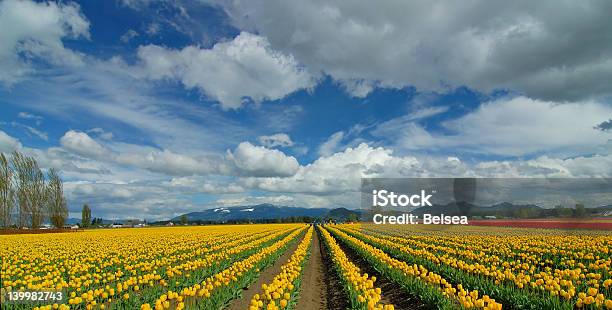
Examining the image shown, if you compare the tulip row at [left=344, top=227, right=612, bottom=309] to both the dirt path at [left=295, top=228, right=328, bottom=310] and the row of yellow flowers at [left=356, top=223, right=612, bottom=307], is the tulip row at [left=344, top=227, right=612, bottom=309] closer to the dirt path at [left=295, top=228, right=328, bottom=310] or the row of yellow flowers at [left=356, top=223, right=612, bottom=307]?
the row of yellow flowers at [left=356, top=223, right=612, bottom=307]

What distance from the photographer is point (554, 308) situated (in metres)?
8.18

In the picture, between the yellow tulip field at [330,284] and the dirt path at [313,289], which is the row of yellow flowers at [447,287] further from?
the dirt path at [313,289]

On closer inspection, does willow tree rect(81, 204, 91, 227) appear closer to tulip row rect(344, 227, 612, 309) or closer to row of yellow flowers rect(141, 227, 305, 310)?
row of yellow flowers rect(141, 227, 305, 310)

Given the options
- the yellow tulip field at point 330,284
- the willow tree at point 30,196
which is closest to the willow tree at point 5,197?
the willow tree at point 30,196

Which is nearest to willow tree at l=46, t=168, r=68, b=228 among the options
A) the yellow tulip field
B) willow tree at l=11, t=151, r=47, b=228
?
willow tree at l=11, t=151, r=47, b=228

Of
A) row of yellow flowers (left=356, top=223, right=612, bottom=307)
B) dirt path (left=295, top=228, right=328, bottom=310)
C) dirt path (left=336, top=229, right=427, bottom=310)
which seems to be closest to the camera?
row of yellow flowers (left=356, top=223, right=612, bottom=307)

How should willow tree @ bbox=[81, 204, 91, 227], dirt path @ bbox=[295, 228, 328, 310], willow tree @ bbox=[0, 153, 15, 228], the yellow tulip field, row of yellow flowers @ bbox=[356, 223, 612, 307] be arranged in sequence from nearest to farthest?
row of yellow flowers @ bbox=[356, 223, 612, 307] → the yellow tulip field → dirt path @ bbox=[295, 228, 328, 310] → willow tree @ bbox=[0, 153, 15, 228] → willow tree @ bbox=[81, 204, 91, 227]

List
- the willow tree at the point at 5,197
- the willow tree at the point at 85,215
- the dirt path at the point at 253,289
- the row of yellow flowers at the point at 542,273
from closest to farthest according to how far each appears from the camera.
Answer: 1. the row of yellow flowers at the point at 542,273
2. the dirt path at the point at 253,289
3. the willow tree at the point at 5,197
4. the willow tree at the point at 85,215

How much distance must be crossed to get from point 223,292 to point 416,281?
561 centimetres

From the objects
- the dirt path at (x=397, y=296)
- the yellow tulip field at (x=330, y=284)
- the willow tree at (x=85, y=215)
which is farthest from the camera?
the willow tree at (x=85, y=215)

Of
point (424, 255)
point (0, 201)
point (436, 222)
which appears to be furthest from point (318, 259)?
point (0, 201)

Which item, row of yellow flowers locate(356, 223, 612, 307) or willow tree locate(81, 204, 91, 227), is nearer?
row of yellow flowers locate(356, 223, 612, 307)

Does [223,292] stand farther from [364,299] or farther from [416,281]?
[416,281]

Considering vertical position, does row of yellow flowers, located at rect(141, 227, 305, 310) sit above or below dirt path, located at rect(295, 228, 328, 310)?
above
